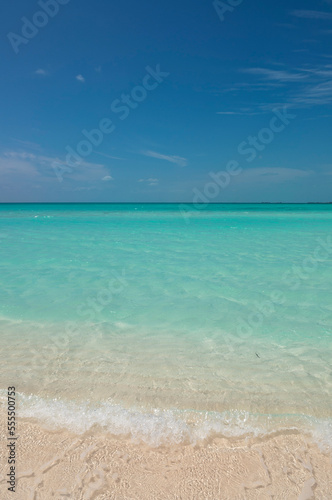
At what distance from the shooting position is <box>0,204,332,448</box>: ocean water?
8.46ft

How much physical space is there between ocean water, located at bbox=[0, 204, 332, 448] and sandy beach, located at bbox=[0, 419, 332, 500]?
15 cm

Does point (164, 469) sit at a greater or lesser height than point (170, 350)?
greater

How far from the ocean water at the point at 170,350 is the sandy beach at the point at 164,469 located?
147 millimetres

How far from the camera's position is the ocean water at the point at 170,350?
8.46 ft

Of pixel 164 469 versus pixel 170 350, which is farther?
pixel 170 350

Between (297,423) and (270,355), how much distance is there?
1.24m

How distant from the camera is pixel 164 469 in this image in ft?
6.70

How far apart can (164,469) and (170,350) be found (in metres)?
1.80

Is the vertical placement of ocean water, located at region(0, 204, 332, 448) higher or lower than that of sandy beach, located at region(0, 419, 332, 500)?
lower

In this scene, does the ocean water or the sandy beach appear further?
the ocean water

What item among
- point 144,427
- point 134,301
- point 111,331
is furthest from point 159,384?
point 134,301

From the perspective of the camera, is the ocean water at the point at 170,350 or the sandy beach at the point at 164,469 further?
the ocean water at the point at 170,350

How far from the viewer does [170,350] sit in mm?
3828

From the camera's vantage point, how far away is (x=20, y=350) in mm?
3742
